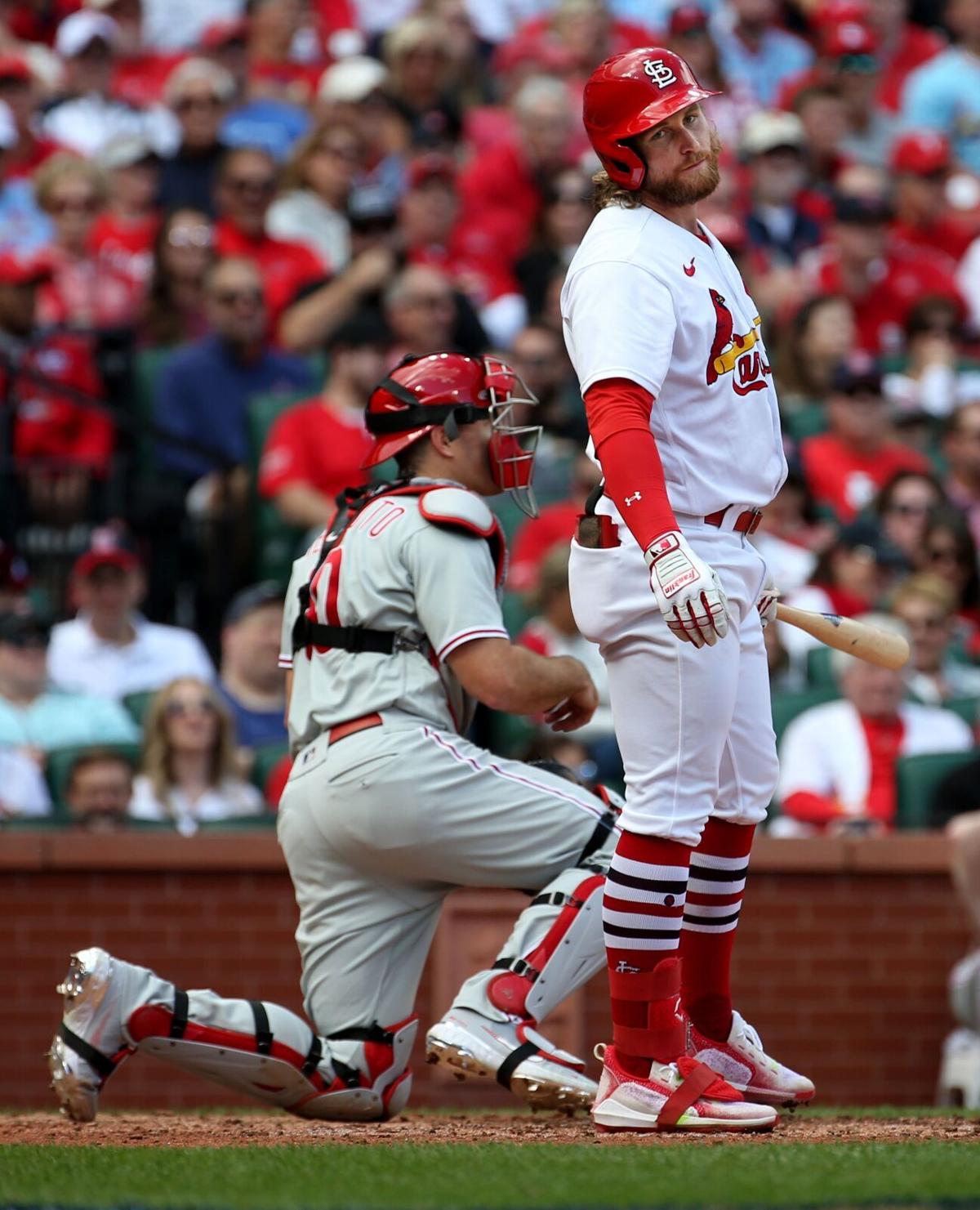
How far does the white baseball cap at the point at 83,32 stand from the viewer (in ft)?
38.4

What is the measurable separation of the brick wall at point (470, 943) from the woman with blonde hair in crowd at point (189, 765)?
27 centimetres

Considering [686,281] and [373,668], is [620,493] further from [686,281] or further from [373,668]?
[373,668]

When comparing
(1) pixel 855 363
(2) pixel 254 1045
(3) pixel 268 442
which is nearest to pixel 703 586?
(2) pixel 254 1045

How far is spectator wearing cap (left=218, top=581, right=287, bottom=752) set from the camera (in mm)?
8359

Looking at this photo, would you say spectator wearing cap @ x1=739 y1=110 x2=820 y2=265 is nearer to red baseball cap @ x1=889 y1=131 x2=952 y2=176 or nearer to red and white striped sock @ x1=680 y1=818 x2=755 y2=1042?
red baseball cap @ x1=889 y1=131 x2=952 y2=176

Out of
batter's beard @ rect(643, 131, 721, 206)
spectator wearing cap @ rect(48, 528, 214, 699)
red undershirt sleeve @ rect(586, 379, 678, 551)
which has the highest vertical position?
batter's beard @ rect(643, 131, 721, 206)

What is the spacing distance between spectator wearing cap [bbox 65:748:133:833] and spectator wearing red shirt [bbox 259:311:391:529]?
178 cm

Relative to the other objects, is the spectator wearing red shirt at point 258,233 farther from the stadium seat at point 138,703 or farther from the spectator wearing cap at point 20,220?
the stadium seat at point 138,703

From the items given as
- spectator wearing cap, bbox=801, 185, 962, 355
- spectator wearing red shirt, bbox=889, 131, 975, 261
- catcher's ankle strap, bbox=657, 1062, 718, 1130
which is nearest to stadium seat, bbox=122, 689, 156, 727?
catcher's ankle strap, bbox=657, 1062, 718, 1130

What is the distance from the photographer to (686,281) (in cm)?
452

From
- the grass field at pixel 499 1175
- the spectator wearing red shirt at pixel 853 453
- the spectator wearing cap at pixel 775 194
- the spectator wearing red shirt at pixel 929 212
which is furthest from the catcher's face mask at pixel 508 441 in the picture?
the spectator wearing red shirt at pixel 929 212

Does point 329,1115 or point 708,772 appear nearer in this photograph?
point 708,772

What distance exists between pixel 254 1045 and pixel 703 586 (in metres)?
1.53

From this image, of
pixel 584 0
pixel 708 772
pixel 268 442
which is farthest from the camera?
pixel 584 0
